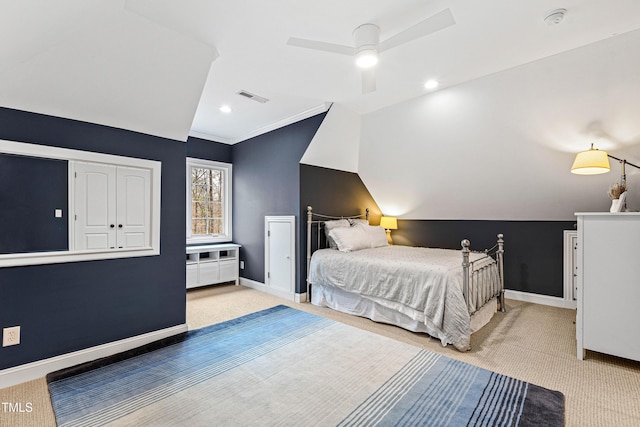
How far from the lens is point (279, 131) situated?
15.1ft

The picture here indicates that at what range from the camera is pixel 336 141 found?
4.43 meters

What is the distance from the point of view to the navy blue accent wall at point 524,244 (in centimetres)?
408

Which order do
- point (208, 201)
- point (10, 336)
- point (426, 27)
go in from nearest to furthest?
point (426, 27) → point (10, 336) → point (208, 201)

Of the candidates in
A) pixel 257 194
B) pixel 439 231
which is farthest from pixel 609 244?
pixel 257 194

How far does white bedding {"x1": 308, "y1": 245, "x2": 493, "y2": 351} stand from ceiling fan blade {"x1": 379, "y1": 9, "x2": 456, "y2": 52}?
81.4 inches

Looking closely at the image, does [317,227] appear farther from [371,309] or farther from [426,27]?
[426,27]

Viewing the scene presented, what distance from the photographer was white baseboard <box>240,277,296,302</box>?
440cm

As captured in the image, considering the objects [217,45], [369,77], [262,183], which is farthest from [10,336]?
[369,77]

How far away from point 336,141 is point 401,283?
2315 millimetres

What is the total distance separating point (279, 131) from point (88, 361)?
11.7ft

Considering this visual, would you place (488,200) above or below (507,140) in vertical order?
below

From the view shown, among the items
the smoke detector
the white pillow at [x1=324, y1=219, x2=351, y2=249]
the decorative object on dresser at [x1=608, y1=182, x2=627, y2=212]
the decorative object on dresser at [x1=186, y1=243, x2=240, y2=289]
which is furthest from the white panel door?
the decorative object on dresser at [x1=608, y1=182, x2=627, y2=212]

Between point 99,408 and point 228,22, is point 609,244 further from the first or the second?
point 99,408

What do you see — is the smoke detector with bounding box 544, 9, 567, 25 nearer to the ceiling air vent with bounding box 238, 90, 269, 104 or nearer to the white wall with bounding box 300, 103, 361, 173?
the white wall with bounding box 300, 103, 361, 173
